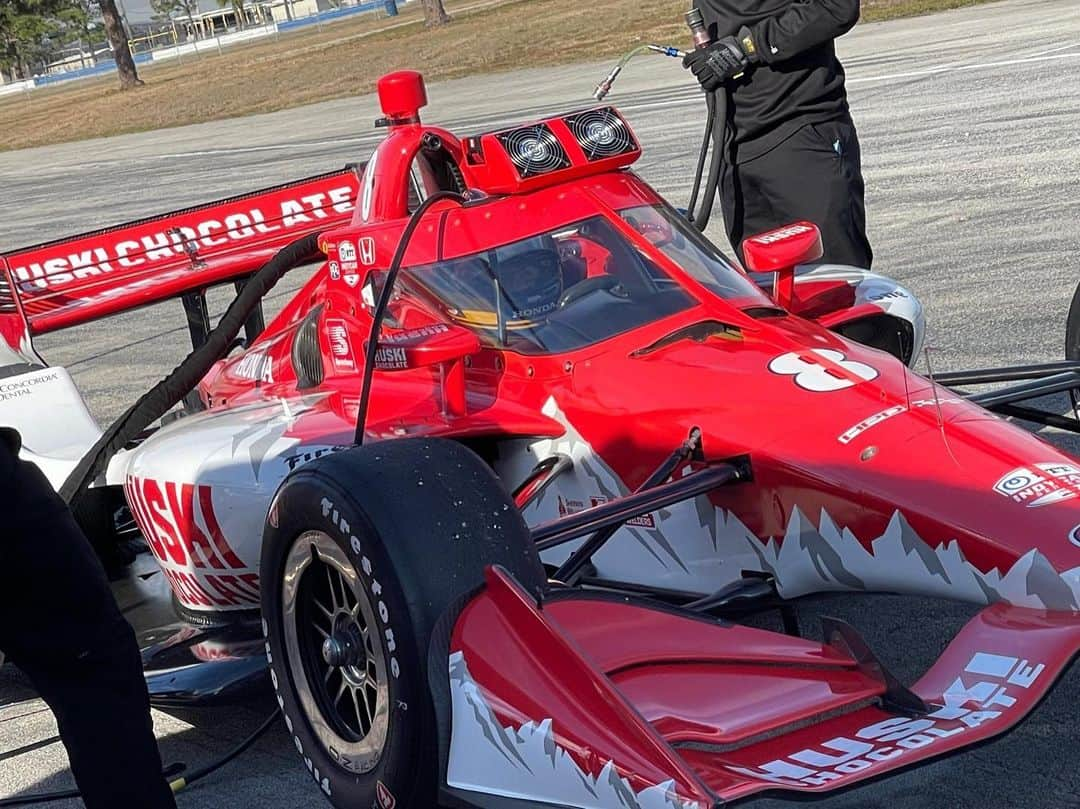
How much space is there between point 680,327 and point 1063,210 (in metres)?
6.10

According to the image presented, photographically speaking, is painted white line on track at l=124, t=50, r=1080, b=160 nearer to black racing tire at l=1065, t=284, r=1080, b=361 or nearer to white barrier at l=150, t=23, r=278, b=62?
black racing tire at l=1065, t=284, r=1080, b=361

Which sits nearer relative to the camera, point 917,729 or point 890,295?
point 917,729

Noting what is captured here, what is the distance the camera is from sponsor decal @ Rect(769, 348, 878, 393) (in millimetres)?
3746

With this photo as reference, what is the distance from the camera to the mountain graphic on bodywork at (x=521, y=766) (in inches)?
104

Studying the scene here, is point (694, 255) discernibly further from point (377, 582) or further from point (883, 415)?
point (377, 582)

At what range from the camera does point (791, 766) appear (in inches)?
106

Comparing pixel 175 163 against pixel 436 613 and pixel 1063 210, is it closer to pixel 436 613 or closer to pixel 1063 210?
pixel 1063 210

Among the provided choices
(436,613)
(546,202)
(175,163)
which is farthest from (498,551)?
(175,163)

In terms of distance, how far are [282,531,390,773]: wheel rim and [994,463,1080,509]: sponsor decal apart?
54.8 inches

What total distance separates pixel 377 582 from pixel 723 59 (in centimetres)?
315

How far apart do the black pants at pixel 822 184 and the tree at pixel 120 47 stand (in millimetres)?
42053

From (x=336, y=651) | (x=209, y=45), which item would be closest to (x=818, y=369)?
(x=336, y=651)

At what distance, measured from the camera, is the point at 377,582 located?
122 inches

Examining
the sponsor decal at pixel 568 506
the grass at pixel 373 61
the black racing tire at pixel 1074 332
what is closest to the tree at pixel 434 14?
the grass at pixel 373 61
